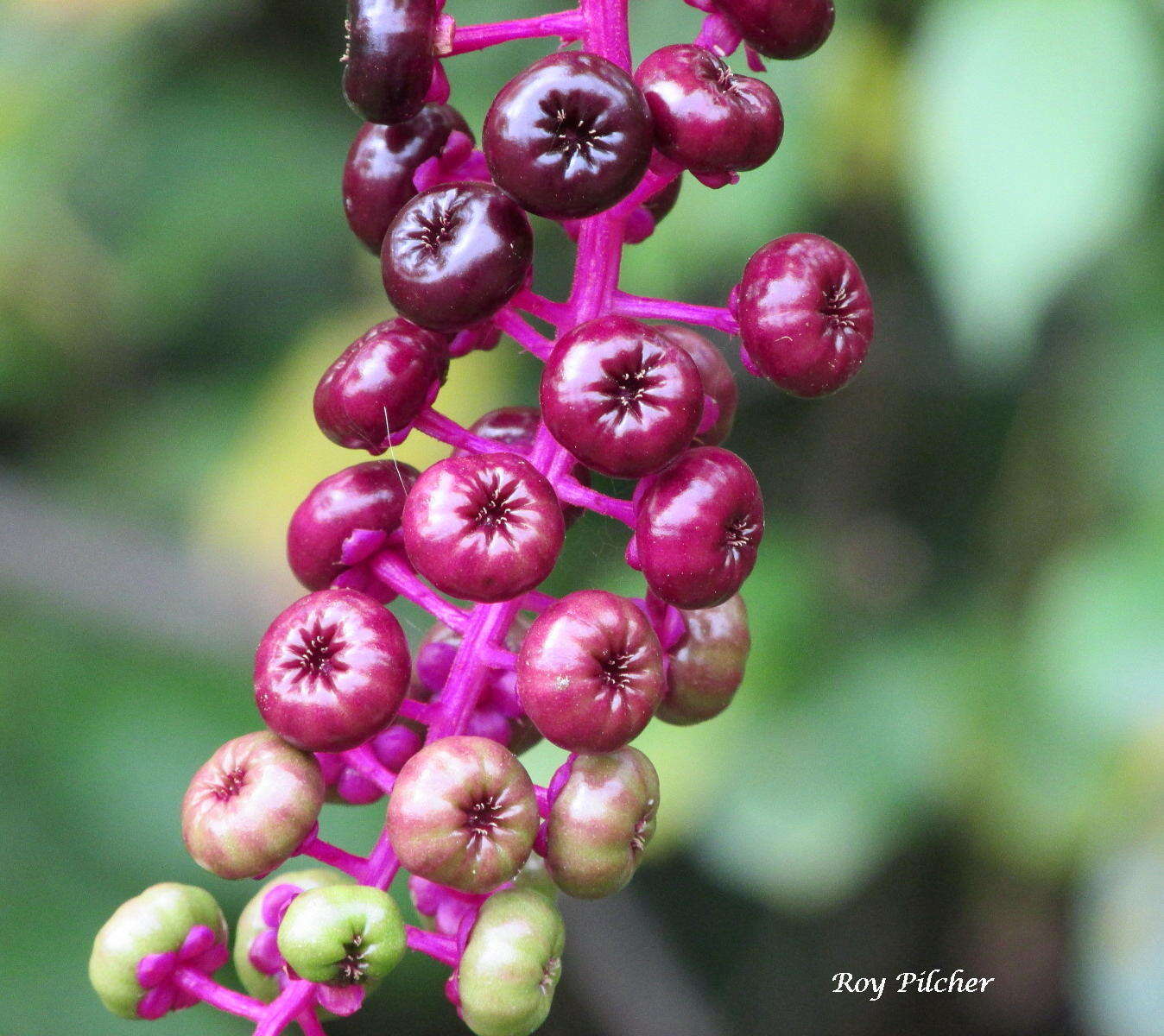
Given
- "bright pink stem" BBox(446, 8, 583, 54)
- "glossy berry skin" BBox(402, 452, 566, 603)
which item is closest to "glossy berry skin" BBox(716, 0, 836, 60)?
"bright pink stem" BBox(446, 8, 583, 54)

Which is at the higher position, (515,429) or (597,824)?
(515,429)

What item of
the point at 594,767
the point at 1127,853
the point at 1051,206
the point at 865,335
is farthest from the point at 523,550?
the point at 1127,853

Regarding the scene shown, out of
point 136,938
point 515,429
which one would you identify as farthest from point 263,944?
point 515,429

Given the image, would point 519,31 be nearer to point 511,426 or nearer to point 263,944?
point 511,426

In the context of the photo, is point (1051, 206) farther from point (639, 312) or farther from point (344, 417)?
point (344, 417)

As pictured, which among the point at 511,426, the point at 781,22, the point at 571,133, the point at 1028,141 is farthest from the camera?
the point at 1028,141

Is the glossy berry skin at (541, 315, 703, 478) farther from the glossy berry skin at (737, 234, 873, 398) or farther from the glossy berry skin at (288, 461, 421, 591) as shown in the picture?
the glossy berry skin at (288, 461, 421, 591)
